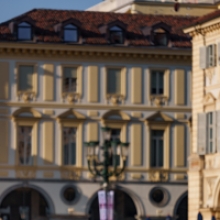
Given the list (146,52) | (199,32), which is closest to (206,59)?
(199,32)

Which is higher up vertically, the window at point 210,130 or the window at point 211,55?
the window at point 211,55

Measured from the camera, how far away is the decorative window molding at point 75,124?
287ft

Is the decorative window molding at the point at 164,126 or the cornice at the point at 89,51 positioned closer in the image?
the cornice at the point at 89,51

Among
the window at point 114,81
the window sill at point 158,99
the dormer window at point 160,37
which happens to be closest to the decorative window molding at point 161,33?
the dormer window at point 160,37

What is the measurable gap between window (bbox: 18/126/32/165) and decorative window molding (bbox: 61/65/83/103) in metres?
3.00

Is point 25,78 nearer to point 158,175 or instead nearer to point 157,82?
point 157,82

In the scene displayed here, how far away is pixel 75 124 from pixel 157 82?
210 inches

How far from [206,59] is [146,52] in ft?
53.7

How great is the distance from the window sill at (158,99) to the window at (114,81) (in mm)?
1932

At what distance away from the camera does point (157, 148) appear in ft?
291

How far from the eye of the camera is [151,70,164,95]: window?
293 feet

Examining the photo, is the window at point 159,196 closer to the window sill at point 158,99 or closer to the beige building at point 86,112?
the beige building at point 86,112

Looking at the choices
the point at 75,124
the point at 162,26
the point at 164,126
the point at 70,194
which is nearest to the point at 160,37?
the point at 162,26

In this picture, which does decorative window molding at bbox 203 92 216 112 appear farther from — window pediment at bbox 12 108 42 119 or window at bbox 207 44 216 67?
window pediment at bbox 12 108 42 119
